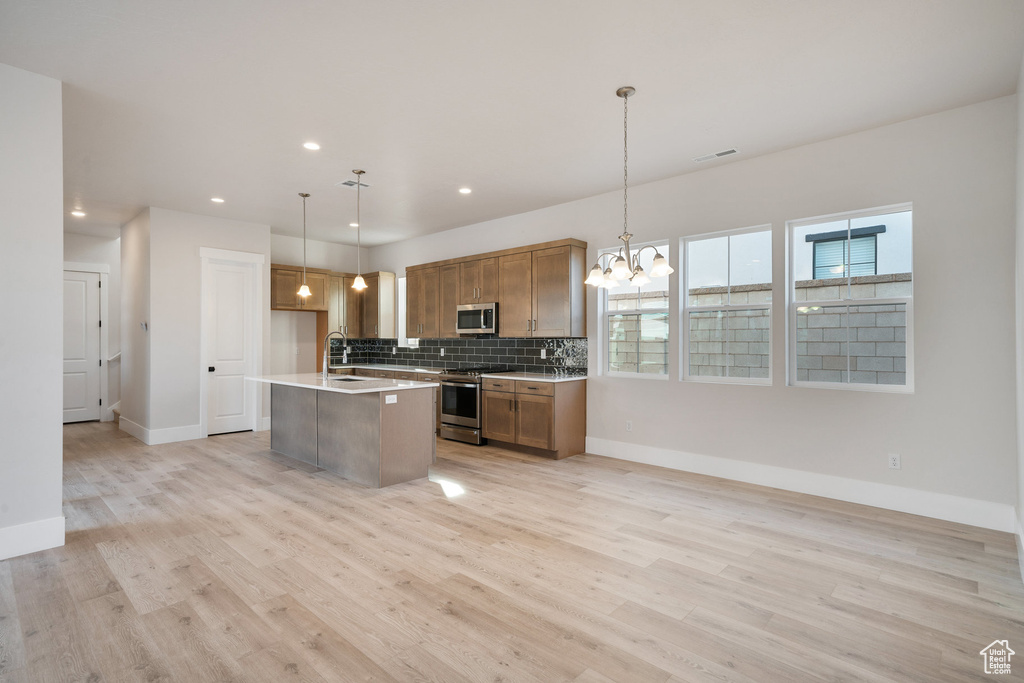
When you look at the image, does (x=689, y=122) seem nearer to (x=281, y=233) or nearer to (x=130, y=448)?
(x=281, y=233)

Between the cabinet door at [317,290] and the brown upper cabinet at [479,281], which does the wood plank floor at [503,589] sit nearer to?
the brown upper cabinet at [479,281]

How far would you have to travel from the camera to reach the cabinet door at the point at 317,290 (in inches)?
311

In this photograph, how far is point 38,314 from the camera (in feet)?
10.2

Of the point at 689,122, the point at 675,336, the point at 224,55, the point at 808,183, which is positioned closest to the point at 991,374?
the point at 808,183

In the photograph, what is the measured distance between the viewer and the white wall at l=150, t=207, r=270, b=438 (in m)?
6.16

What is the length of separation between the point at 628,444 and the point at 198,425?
5.38 m

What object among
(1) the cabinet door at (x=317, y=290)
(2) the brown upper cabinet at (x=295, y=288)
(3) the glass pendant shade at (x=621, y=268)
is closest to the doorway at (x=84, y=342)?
(2) the brown upper cabinet at (x=295, y=288)

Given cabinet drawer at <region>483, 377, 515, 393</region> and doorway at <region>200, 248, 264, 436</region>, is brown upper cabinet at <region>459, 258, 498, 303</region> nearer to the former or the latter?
cabinet drawer at <region>483, 377, 515, 393</region>

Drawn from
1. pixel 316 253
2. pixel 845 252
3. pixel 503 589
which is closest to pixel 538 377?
pixel 845 252

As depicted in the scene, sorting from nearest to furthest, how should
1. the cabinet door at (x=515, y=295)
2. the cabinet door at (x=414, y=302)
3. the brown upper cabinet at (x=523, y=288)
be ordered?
1. the brown upper cabinet at (x=523, y=288)
2. the cabinet door at (x=515, y=295)
3. the cabinet door at (x=414, y=302)

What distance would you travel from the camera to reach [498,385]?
5.94 metres

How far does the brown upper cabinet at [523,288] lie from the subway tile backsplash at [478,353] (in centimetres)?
39

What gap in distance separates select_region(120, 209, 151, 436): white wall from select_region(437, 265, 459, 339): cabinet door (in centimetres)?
353

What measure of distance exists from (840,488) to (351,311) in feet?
23.6
